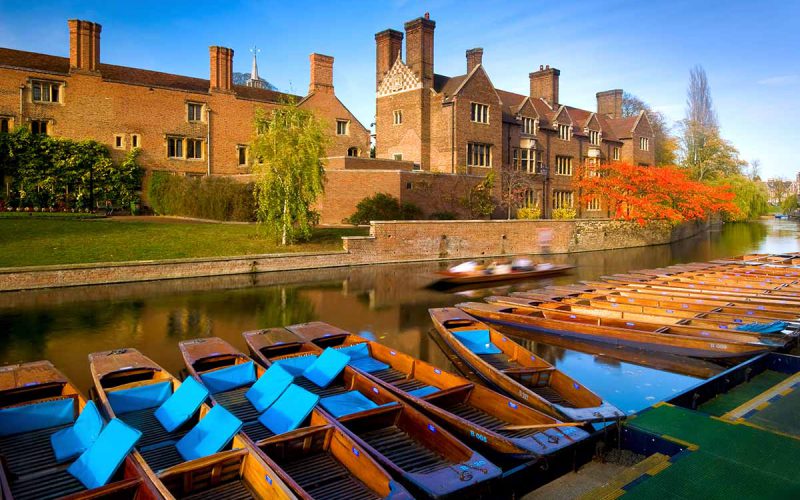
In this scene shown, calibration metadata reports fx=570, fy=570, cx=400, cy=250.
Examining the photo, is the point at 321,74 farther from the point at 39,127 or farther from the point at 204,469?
the point at 204,469

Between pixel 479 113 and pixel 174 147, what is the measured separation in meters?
20.2

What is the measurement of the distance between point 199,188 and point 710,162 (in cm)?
5171

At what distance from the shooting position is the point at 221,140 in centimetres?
3888

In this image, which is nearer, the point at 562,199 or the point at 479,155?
the point at 479,155

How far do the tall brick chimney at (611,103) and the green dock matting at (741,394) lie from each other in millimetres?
50759

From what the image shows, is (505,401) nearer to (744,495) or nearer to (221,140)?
(744,495)

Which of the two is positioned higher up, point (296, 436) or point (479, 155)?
point (479, 155)

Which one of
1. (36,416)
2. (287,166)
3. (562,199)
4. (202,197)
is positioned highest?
(287,166)

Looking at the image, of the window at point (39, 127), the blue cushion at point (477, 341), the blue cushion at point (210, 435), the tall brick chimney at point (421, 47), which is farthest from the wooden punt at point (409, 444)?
the window at point (39, 127)

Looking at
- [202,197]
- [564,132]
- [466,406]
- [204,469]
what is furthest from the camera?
[564,132]

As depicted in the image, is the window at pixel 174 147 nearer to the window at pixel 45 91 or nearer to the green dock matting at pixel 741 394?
the window at pixel 45 91

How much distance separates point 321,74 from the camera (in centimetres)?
4100

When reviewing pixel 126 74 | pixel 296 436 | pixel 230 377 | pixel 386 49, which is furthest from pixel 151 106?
pixel 296 436

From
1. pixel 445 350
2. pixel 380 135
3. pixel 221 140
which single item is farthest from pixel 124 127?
pixel 445 350
